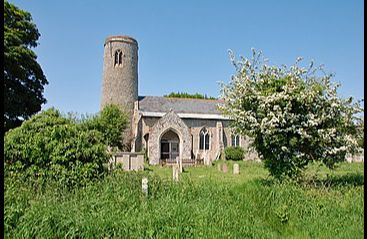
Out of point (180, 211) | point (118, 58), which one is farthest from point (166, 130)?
point (180, 211)

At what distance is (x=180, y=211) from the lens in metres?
6.11

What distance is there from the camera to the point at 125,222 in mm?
5543

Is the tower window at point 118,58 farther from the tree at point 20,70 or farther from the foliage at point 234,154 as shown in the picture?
the foliage at point 234,154

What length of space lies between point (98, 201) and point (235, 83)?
237 inches

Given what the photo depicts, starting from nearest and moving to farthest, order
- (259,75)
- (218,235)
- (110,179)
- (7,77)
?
(218,235) < (110,179) < (259,75) < (7,77)

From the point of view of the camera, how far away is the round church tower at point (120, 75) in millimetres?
39156

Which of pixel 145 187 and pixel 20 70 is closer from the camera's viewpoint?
pixel 145 187

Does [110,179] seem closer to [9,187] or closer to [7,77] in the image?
[9,187]

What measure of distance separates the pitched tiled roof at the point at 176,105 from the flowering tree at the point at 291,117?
26.1 meters

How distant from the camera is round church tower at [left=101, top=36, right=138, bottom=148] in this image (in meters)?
39.2

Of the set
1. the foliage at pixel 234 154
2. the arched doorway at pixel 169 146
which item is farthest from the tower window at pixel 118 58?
the foliage at pixel 234 154

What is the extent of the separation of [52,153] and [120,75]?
3183cm

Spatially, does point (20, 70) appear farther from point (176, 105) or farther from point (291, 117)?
point (291, 117)

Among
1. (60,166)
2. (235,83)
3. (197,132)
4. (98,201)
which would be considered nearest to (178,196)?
(98,201)
